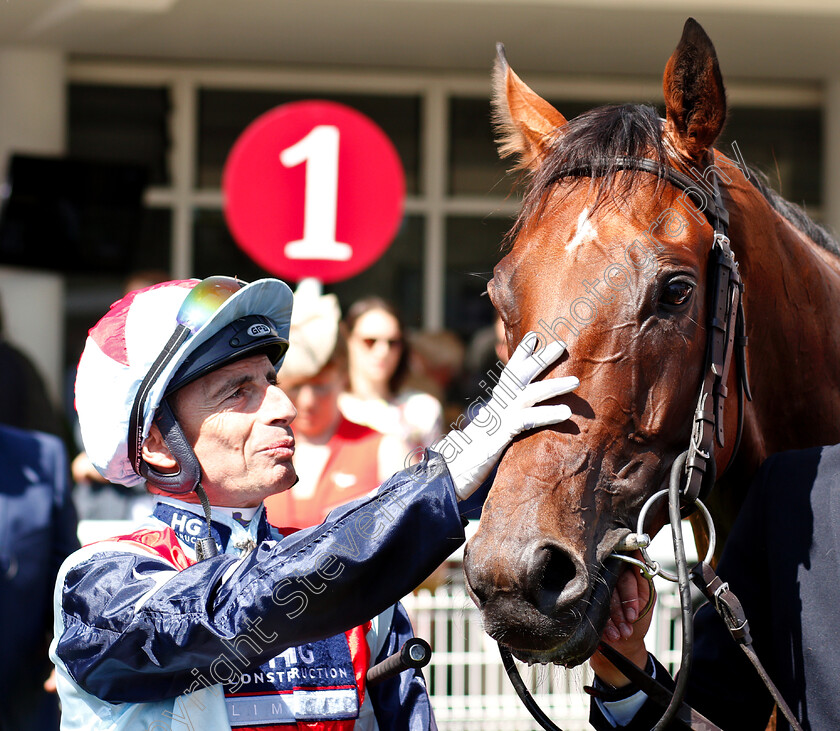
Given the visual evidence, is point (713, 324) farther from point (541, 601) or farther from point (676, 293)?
point (541, 601)

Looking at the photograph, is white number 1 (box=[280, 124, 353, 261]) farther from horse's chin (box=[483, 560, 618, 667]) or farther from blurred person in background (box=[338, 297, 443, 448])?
horse's chin (box=[483, 560, 618, 667])

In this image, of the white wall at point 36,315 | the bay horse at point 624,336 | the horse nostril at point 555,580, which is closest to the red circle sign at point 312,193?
the bay horse at point 624,336

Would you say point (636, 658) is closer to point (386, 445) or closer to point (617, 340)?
point (617, 340)

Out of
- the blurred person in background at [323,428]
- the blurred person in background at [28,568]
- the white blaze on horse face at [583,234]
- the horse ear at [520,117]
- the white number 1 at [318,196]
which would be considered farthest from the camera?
the white number 1 at [318,196]

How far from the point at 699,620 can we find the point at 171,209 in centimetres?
624

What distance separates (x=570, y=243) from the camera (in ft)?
5.45

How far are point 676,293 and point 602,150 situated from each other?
32 centimetres

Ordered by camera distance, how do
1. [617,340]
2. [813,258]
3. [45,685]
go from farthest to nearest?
[45,685] < [813,258] < [617,340]

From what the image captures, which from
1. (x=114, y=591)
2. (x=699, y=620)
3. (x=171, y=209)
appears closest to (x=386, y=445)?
(x=699, y=620)

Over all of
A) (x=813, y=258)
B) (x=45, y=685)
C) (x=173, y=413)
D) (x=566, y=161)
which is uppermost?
(x=566, y=161)

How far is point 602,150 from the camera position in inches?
68.8

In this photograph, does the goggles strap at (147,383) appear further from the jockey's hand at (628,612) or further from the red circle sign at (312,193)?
the red circle sign at (312,193)

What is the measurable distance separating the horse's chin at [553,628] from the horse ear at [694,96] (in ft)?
2.81

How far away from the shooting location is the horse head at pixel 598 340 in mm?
1427
